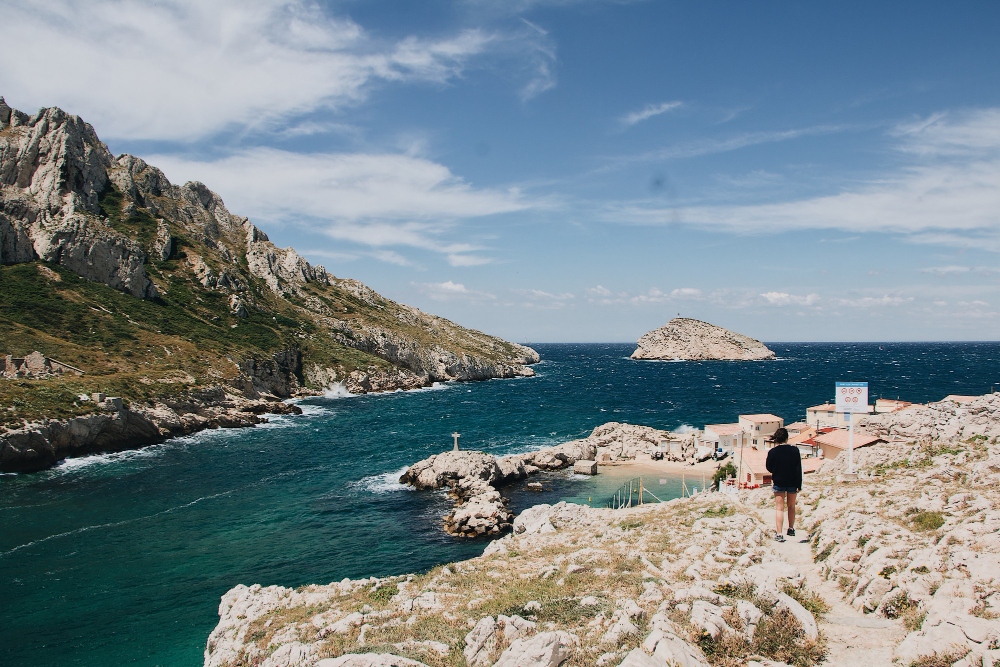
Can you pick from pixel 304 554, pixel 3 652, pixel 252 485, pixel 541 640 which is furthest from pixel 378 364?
pixel 541 640

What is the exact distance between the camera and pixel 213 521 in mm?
39094

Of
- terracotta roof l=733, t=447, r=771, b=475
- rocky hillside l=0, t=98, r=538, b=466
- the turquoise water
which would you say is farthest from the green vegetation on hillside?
terracotta roof l=733, t=447, r=771, b=475

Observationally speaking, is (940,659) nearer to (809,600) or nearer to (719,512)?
(809,600)

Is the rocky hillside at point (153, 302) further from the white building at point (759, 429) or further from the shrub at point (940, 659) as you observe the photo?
the white building at point (759, 429)

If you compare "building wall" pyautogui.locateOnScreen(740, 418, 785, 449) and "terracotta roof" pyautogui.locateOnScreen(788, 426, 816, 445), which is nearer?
"terracotta roof" pyautogui.locateOnScreen(788, 426, 816, 445)

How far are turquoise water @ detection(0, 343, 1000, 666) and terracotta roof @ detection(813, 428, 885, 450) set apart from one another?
14.3 metres

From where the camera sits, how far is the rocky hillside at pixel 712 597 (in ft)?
30.2

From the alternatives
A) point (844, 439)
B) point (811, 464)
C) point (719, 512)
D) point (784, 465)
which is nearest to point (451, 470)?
point (811, 464)

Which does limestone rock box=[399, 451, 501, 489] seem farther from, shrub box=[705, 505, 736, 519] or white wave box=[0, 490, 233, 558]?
shrub box=[705, 505, 736, 519]

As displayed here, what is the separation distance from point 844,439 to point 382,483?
43641mm

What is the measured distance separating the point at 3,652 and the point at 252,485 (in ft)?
85.0

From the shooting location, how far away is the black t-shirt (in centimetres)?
1441

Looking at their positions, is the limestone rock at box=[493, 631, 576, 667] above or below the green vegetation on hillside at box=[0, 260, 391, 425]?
below

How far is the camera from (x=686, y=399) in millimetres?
107750
